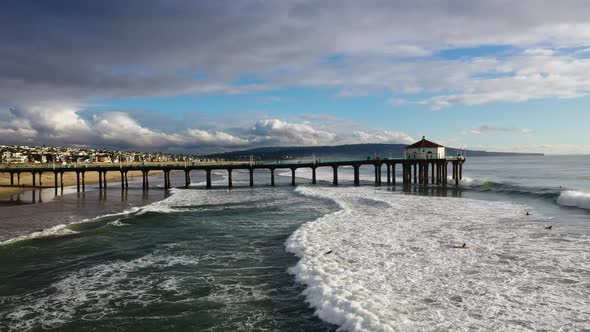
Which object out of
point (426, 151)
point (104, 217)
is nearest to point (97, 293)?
point (104, 217)

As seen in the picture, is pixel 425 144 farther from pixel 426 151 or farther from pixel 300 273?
pixel 300 273

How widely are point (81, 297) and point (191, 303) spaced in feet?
11.6

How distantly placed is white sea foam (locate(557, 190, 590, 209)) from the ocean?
539 cm

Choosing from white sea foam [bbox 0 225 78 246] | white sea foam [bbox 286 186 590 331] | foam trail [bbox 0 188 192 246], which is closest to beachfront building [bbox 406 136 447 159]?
white sea foam [bbox 286 186 590 331]

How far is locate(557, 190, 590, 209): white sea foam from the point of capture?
30141mm

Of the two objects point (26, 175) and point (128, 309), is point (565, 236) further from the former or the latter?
point (26, 175)

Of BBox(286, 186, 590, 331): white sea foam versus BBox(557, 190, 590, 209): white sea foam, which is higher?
BBox(557, 190, 590, 209): white sea foam

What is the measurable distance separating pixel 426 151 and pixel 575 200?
2357 centimetres

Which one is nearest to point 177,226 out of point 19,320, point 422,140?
point 19,320

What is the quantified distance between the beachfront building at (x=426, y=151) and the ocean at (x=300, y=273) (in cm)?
2792

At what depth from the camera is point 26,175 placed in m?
78.2

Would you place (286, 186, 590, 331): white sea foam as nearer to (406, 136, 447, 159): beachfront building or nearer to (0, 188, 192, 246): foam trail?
(0, 188, 192, 246): foam trail

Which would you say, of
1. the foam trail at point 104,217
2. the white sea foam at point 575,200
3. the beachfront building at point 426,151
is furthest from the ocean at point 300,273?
the beachfront building at point 426,151

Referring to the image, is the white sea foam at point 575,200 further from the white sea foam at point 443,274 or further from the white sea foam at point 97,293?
the white sea foam at point 97,293
